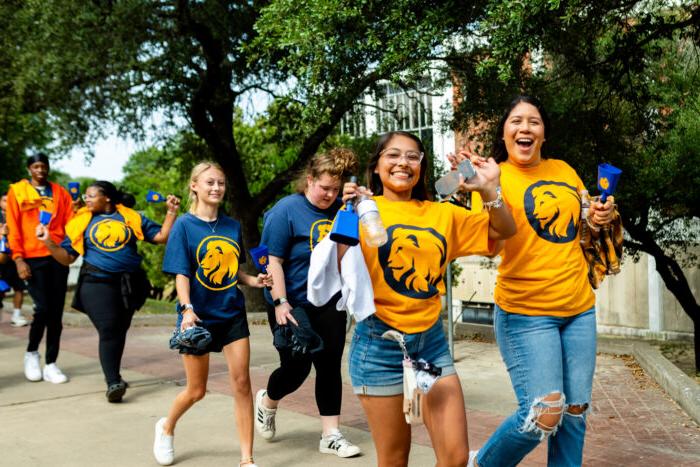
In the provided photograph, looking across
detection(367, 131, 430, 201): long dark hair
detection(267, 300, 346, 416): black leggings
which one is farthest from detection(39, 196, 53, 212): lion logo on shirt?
detection(367, 131, 430, 201): long dark hair

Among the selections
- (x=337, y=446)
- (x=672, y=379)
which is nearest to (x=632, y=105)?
(x=672, y=379)

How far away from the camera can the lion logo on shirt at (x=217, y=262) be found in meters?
4.73

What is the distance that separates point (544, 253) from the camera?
11.7ft

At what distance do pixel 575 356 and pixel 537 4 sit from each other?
9.95 ft

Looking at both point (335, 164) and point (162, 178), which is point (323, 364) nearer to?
point (335, 164)

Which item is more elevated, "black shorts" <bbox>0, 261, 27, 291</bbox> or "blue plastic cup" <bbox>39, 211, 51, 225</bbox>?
"blue plastic cup" <bbox>39, 211, 51, 225</bbox>

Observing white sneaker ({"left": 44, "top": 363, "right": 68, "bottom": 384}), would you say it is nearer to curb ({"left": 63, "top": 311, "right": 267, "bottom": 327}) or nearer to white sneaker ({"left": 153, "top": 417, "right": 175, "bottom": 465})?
white sneaker ({"left": 153, "top": 417, "right": 175, "bottom": 465})

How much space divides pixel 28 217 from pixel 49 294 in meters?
0.77

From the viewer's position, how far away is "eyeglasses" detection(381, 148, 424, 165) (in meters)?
3.34

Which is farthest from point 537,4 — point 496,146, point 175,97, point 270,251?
point 175,97

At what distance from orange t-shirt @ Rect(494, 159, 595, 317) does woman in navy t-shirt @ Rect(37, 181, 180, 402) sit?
3709mm

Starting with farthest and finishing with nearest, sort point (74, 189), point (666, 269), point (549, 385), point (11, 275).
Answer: point (11, 275) < point (666, 269) < point (74, 189) < point (549, 385)

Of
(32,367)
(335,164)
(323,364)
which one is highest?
(335,164)

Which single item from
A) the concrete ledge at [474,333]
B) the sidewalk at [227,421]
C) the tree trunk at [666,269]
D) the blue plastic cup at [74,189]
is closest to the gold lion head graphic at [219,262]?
the sidewalk at [227,421]
